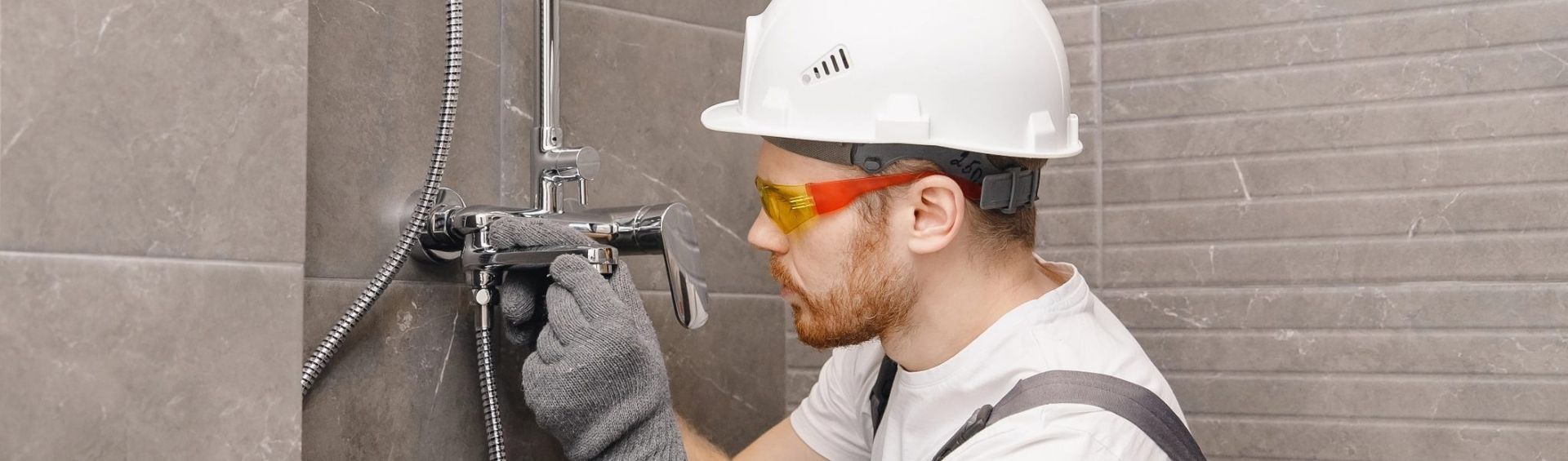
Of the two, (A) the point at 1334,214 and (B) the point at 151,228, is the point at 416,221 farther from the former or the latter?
(A) the point at 1334,214

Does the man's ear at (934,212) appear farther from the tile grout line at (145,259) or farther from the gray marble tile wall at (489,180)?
the tile grout line at (145,259)

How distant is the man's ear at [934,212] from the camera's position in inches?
47.9

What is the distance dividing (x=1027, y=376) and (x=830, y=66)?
35 centimetres

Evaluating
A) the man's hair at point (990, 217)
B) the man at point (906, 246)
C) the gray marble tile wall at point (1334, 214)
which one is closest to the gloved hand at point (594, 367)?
the man at point (906, 246)

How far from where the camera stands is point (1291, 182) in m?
1.59

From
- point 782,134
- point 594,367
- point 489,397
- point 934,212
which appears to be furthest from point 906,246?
point 489,397

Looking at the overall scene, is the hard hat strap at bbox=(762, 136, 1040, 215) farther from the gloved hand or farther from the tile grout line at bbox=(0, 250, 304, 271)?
the tile grout line at bbox=(0, 250, 304, 271)

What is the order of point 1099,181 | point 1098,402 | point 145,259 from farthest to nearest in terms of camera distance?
point 1099,181, point 1098,402, point 145,259

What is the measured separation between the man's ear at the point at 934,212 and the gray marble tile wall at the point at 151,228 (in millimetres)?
565

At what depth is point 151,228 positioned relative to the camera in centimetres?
86

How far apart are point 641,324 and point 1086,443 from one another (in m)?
0.43

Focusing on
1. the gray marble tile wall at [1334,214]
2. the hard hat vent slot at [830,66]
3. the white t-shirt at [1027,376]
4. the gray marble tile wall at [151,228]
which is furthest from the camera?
the gray marble tile wall at [1334,214]

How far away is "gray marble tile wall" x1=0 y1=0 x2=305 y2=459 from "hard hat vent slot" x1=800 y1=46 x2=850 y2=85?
18.5 inches

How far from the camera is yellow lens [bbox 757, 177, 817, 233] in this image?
4.07 ft
